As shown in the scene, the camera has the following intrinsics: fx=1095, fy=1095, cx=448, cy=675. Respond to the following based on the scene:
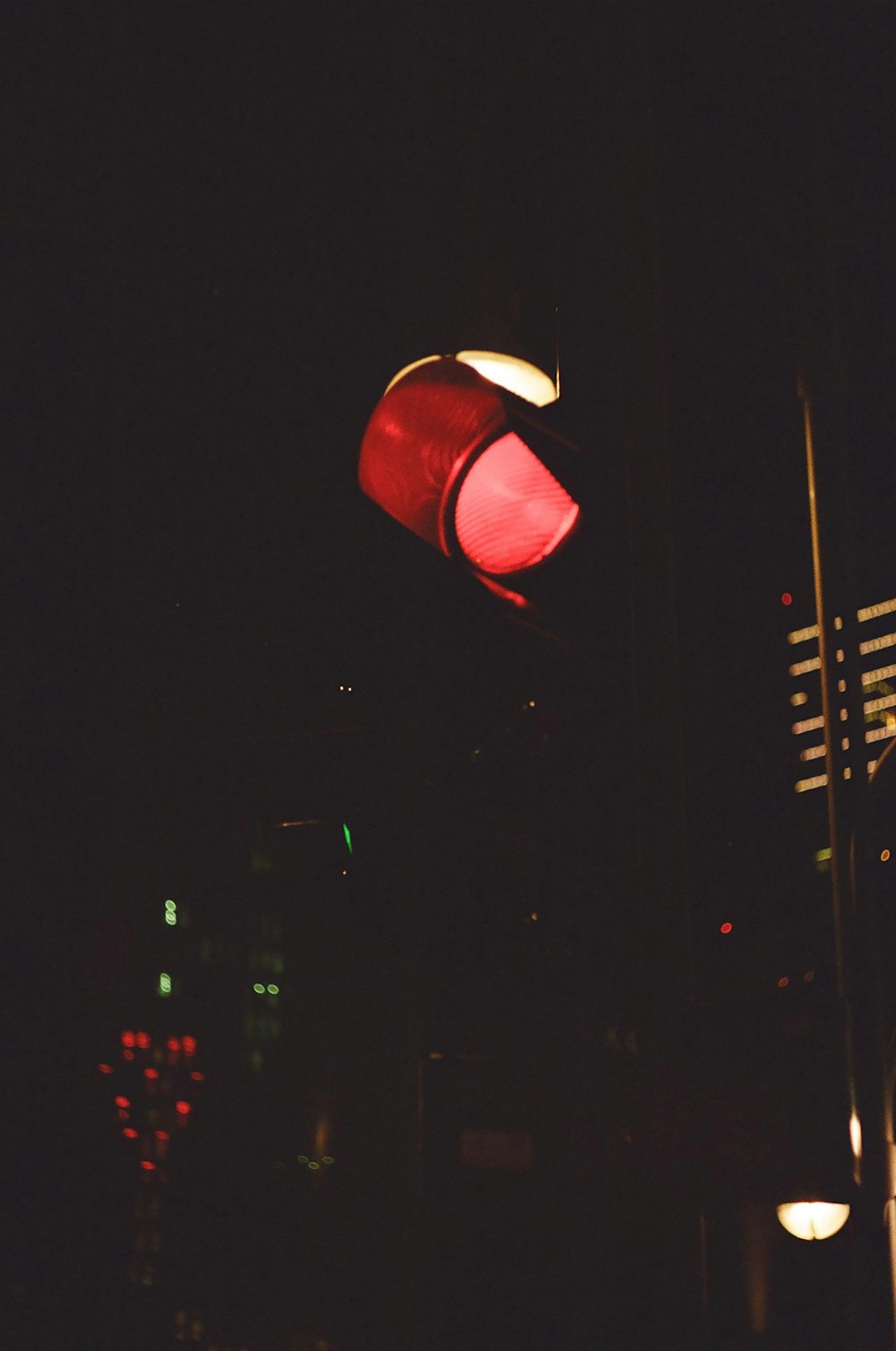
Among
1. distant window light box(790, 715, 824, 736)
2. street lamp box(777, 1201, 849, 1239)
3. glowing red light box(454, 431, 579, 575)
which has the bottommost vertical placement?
street lamp box(777, 1201, 849, 1239)

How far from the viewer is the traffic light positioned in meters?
2.50

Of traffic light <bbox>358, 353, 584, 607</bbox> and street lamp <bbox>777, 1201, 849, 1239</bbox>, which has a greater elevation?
traffic light <bbox>358, 353, 584, 607</bbox>

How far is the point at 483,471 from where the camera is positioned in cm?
259

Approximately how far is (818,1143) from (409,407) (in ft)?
6.38

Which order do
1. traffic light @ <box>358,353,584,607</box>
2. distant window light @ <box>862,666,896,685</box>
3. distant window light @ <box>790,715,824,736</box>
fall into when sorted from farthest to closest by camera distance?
1. distant window light @ <box>862,666,896,685</box>
2. distant window light @ <box>790,715,824,736</box>
3. traffic light @ <box>358,353,584,607</box>

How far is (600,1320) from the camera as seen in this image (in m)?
2.28

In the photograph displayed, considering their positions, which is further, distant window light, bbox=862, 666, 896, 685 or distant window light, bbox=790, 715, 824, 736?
distant window light, bbox=862, 666, 896, 685

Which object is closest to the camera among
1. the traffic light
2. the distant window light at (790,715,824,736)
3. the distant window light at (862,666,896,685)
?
the traffic light

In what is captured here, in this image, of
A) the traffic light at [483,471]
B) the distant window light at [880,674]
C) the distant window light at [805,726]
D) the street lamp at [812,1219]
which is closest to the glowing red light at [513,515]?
the traffic light at [483,471]

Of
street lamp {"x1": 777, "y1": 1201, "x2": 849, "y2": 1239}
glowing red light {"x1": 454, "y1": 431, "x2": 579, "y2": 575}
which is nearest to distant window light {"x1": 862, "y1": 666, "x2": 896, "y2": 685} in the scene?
street lamp {"x1": 777, "y1": 1201, "x2": 849, "y2": 1239}

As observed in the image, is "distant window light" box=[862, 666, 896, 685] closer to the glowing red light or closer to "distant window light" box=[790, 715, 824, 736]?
"distant window light" box=[790, 715, 824, 736]

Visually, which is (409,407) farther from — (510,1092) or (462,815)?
(510,1092)

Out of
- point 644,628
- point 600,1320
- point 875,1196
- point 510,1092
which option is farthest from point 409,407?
point 875,1196

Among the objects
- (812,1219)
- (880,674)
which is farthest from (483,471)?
(880,674)
